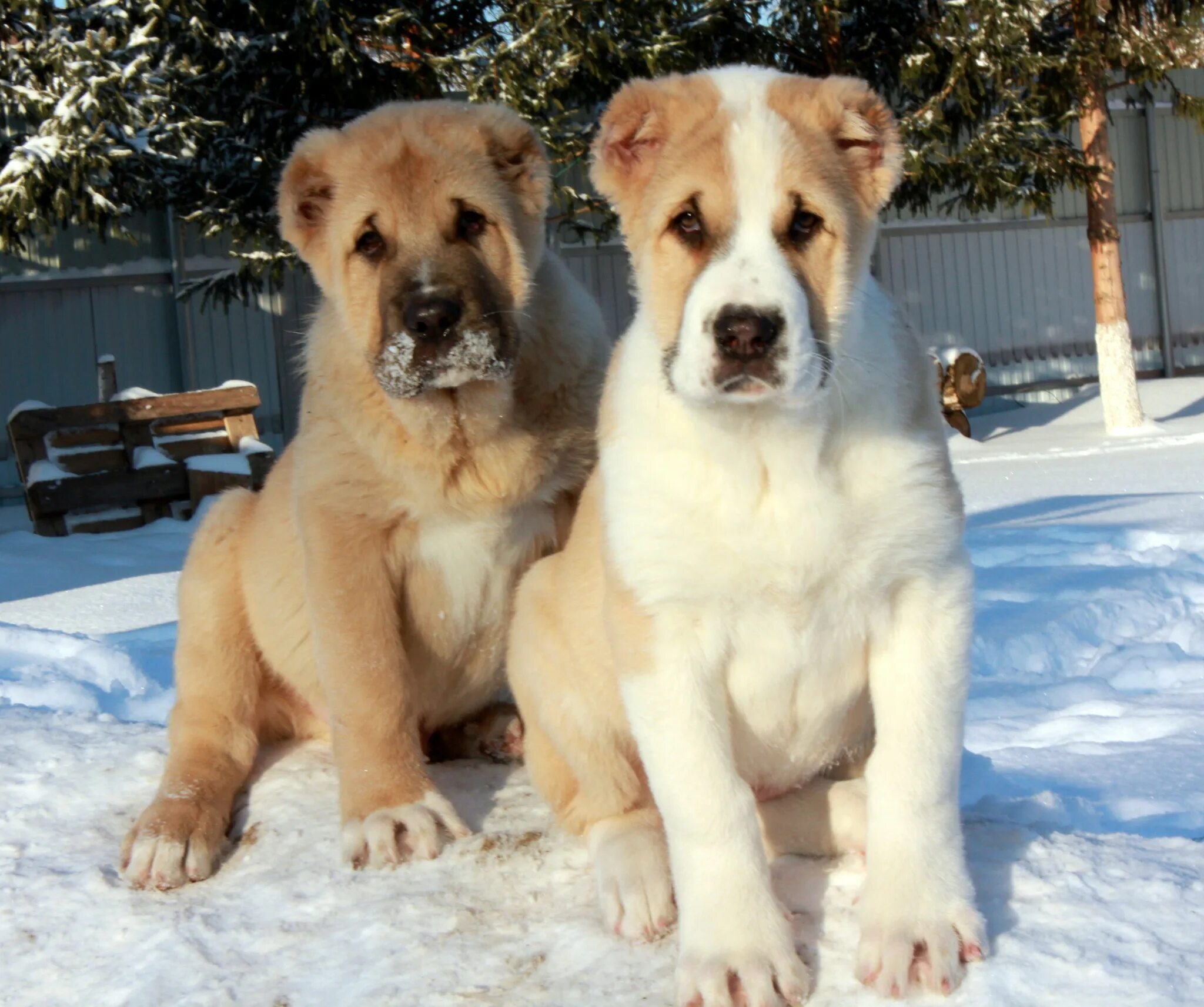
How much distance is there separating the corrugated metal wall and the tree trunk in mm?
3222

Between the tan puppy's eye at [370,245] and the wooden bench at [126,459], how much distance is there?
7900mm

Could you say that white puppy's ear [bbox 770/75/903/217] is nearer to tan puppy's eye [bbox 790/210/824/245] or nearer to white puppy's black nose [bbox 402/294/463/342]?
tan puppy's eye [bbox 790/210/824/245]

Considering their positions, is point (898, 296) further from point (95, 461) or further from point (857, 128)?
point (857, 128)

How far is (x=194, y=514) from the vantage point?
11133 millimetres

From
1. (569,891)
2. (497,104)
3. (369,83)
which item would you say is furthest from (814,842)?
(369,83)

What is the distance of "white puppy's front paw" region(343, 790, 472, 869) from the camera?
9.28 ft

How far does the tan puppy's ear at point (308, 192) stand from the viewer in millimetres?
3488

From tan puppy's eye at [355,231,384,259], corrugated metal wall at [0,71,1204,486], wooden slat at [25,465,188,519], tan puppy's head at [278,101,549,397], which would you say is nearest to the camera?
tan puppy's head at [278,101,549,397]

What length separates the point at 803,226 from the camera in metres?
2.33

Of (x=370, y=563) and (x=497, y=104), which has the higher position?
(x=497, y=104)

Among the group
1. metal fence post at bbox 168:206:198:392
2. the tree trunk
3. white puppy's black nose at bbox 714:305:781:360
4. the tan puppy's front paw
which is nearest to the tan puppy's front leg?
the tan puppy's front paw

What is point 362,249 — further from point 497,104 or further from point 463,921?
point 463,921

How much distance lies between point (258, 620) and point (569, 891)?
54.4 inches

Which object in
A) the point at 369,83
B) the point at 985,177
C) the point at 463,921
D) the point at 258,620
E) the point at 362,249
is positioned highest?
the point at 369,83
